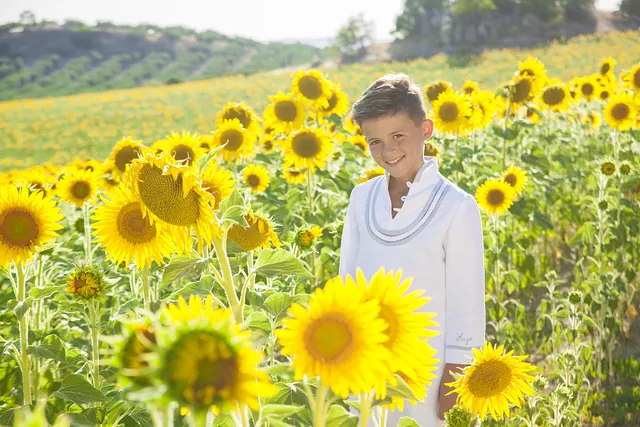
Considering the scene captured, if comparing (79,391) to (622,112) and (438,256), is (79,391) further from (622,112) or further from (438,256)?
(622,112)

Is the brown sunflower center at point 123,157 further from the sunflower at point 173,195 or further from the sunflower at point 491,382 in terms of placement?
the sunflower at point 491,382

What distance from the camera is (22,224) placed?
208 cm

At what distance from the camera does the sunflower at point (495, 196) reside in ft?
11.3

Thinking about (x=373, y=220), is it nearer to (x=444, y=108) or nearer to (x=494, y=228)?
(x=494, y=228)

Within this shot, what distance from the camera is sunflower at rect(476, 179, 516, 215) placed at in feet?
11.3

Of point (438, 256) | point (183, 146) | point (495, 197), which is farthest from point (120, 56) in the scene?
point (438, 256)

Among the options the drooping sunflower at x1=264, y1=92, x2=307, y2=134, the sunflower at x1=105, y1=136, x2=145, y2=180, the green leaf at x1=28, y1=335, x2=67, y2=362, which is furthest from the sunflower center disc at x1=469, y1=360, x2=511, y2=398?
the drooping sunflower at x1=264, y1=92, x2=307, y2=134

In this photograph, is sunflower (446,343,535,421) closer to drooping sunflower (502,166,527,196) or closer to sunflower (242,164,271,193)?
drooping sunflower (502,166,527,196)

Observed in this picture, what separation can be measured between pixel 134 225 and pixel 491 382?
908 mm

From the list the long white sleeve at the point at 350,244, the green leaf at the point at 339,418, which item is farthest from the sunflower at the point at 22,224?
the green leaf at the point at 339,418

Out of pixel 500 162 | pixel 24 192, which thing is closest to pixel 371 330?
pixel 24 192

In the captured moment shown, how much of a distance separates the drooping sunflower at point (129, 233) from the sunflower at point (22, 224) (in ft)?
2.02

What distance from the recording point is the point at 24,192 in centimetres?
212

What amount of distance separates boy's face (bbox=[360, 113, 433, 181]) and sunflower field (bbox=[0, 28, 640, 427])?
0.41m
